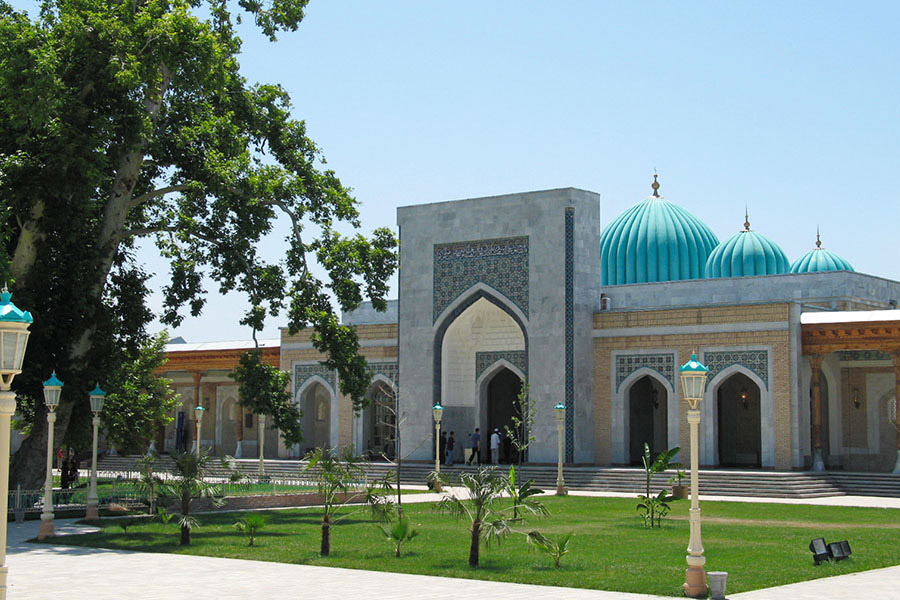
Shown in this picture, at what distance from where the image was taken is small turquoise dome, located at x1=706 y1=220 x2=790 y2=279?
101ft

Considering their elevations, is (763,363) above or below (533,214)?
below

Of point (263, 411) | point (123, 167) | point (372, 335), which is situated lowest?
point (263, 411)

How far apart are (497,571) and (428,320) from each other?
686 inches

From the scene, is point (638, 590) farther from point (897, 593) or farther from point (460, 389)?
point (460, 389)

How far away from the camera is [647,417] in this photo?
28500 mm

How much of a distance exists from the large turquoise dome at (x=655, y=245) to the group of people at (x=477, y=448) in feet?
19.3

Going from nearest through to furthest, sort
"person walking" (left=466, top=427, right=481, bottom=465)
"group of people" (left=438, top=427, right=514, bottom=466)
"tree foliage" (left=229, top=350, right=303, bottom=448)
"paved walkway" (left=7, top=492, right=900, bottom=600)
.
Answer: "paved walkway" (left=7, top=492, right=900, bottom=600) < "tree foliage" (left=229, top=350, right=303, bottom=448) < "group of people" (left=438, top=427, right=514, bottom=466) < "person walking" (left=466, top=427, right=481, bottom=465)

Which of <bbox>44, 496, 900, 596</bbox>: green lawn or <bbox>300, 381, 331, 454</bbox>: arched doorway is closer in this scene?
<bbox>44, 496, 900, 596</bbox>: green lawn

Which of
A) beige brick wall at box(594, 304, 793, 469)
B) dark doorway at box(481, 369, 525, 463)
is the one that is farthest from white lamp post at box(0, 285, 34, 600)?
dark doorway at box(481, 369, 525, 463)

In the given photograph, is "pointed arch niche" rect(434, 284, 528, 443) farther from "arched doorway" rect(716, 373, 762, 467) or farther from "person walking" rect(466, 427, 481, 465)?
"arched doorway" rect(716, 373, 762, 467)

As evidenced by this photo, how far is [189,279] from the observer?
20141mm

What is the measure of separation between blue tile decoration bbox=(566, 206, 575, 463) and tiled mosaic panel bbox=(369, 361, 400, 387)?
524 centimetres

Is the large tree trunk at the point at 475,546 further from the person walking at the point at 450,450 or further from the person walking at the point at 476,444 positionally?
the person walking at the point at 450,450

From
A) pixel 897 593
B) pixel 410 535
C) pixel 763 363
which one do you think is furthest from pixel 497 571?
pixel 763 363
